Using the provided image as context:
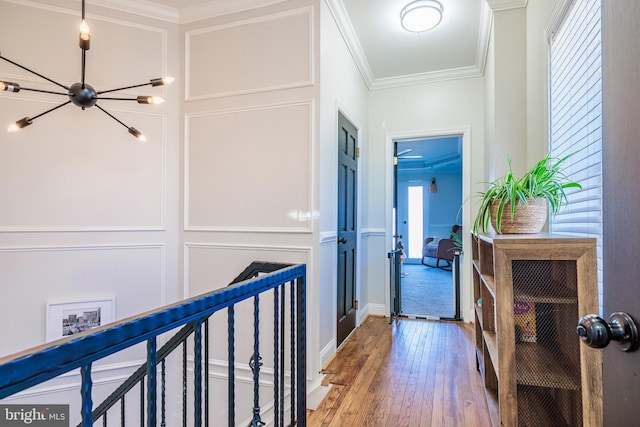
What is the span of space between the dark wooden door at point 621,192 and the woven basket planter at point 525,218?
95 cm

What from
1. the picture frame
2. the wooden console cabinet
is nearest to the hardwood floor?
the wooden console cabinet

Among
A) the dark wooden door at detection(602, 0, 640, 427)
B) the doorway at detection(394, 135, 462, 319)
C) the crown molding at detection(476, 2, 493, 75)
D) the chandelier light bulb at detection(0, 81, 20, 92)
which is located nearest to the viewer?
the dark wooden door at detection(602, 0, 640, 427)

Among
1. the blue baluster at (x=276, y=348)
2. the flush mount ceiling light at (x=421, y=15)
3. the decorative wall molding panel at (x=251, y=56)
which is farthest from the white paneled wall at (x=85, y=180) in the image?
the flush mount ceiling light at (x=421, y=15)

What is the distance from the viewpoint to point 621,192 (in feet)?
2.00

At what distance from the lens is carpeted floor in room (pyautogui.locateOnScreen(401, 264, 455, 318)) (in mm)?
4129

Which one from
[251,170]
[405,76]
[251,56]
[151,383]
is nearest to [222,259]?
[251,170]

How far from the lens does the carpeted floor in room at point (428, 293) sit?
163 inches

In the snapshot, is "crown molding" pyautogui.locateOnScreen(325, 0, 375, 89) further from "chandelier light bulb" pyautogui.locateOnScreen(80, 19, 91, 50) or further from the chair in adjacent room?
the chair in adjacent room

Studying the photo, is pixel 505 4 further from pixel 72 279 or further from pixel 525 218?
pixel 72 279

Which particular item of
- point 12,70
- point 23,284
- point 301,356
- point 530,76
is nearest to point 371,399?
point 301,356

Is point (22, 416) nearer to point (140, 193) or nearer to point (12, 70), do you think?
point (140, 193)

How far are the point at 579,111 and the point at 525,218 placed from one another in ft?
1.94

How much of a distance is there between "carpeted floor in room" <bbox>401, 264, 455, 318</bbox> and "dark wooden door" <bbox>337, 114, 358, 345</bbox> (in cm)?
115

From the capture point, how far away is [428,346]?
3.01 m
